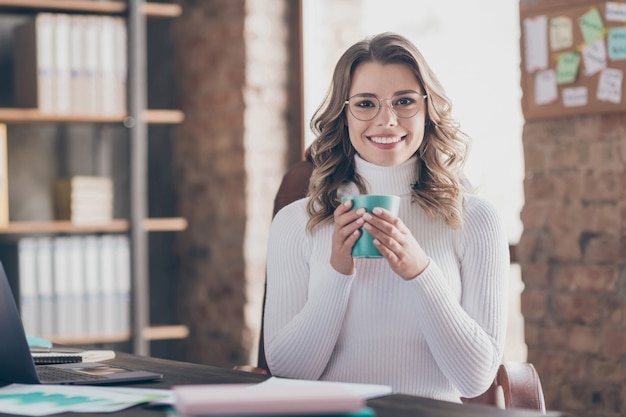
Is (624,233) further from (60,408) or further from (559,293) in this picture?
(60,408)

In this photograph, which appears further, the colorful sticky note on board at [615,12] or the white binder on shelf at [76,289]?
the white binder on shelf at [76,289]

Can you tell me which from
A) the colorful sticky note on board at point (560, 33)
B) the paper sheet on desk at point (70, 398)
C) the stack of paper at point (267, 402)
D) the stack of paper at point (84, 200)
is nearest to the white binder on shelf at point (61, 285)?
the stack of paper at point (84, 200)

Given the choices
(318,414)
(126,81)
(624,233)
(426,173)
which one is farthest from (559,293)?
(318,414)

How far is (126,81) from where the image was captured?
362 centimetres

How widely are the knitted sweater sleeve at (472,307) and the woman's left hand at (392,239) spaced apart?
51 millimetres

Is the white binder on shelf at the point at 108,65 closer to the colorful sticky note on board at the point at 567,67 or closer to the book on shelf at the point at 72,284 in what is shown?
the book on shelf at the point at 72,284

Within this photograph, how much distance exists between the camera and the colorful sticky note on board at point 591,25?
2.76 m

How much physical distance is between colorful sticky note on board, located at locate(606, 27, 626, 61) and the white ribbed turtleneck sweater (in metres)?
1.06

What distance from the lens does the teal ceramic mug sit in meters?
1.60

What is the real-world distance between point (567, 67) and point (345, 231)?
149cm

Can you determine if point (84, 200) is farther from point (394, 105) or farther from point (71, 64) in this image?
point (394, 105)

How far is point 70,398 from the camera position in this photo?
1350 millimetres

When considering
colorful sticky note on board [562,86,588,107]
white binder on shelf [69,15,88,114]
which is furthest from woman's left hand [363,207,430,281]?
white binder on shelf [69,15,88,114]

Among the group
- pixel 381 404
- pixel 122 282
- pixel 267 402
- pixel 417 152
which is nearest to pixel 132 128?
pixel 122 282
